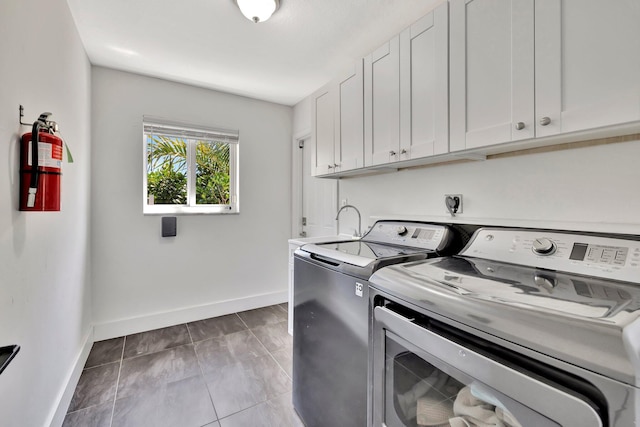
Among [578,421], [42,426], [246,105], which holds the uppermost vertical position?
[246,105]

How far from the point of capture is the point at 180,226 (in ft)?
9.64

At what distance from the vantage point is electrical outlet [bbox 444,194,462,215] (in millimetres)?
1688

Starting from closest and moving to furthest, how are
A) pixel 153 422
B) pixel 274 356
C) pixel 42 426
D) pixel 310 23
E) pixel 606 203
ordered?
1. pixel 606 203
2. pixel 42 426
3. pixel 153 422
4. pixel 310 23
5. pixel 274 356

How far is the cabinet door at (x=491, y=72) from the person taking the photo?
1.12 metres

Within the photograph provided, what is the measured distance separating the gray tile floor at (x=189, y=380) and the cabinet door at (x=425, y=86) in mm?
1751

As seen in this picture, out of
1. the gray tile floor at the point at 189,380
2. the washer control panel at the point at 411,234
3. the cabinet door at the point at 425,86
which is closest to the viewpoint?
the cabinet door at the point at 425,86

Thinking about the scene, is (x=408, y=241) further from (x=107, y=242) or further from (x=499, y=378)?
(x=107, y=242)

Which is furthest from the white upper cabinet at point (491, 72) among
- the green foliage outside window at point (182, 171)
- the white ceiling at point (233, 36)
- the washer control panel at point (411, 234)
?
the green foliage outside window at point (182, 171)

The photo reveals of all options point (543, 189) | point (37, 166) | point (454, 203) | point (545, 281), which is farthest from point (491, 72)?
point (37, 166)

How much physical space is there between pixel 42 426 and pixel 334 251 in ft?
5.42

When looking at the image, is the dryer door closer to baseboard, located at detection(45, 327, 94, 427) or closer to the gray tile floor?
the gray tile floor

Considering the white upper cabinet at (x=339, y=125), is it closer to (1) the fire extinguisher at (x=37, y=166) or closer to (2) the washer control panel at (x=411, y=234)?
(2) the washer control panel at (x=411, y=234)

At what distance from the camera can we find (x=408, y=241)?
5.57ft

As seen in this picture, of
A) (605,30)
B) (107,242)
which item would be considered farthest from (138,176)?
(605,30)
